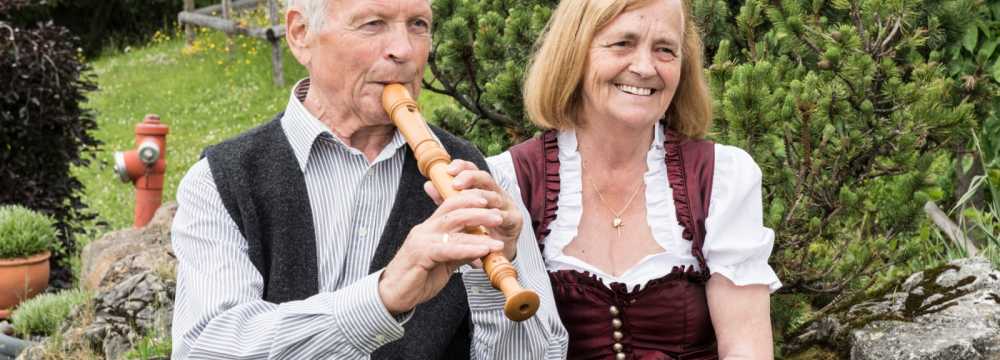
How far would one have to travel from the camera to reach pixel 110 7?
65.6 feet

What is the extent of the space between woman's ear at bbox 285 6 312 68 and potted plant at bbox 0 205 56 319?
429cm

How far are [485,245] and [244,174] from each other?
0.62 m

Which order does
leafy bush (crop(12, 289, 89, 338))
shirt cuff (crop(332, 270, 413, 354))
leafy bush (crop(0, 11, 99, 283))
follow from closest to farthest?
1. shirt cuff (crop(332, 270, 413, 354))
2. leafy bush (crop(12, 289, 89, 338))
3. leafy bush (crop(0, 11, 99, 283))

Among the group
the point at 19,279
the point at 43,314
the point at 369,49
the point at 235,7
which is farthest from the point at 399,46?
the point at 235,7

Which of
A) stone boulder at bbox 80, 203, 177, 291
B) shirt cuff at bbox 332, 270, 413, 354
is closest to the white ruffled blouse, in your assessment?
shirt cuff at bbox 332, 270, 413, 354

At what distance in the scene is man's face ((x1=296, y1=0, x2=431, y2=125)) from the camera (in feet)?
7.77

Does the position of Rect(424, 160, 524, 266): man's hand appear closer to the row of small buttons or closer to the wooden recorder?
the wooden recorder

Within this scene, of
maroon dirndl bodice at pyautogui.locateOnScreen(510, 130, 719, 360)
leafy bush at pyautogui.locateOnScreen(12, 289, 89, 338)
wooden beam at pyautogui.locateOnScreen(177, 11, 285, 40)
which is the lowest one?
leafy bush at pyautogui.locateOnScreen(12, 289, 89, 338)

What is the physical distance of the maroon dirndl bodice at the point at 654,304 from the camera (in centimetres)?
283

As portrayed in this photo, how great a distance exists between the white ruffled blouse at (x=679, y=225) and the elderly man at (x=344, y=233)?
24 cm

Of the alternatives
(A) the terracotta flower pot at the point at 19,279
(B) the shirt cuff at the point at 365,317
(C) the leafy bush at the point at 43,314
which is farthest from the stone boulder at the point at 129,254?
(B) the shirt cuff at the point at 365,317

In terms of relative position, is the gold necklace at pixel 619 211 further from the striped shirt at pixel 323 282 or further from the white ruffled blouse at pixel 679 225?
the striped shirt at pixel 323 282

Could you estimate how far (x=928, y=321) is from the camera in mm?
3121

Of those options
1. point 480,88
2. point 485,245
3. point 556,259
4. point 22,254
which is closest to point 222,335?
point 485,245
